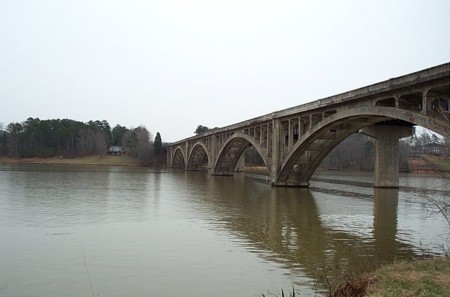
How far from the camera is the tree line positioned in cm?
11088

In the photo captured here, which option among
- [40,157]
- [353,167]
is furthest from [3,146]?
[353,167]

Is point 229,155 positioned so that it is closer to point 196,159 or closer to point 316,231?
point 196,159

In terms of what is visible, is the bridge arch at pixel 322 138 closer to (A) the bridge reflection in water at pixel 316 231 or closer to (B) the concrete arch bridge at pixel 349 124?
(B) the concrete arch bridge at pixel 349 124

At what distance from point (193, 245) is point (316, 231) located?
5578mm

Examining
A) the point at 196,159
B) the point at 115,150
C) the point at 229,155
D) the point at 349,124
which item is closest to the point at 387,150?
the point at 349,124

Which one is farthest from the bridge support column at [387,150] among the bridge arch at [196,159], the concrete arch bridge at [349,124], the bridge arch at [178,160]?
the bridge arch at [178,160]

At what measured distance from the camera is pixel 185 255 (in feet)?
Answer: 38.3

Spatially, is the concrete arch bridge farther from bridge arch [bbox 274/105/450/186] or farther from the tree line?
the tree line

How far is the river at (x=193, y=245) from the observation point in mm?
8992

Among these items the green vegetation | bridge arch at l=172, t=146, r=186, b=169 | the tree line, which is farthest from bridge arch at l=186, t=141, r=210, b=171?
the green vegetation

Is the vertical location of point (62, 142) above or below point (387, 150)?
above

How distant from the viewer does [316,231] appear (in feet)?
52.5

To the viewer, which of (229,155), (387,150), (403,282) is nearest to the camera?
(403,282)

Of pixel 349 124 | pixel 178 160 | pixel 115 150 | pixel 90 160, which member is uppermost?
pixel 115 150
